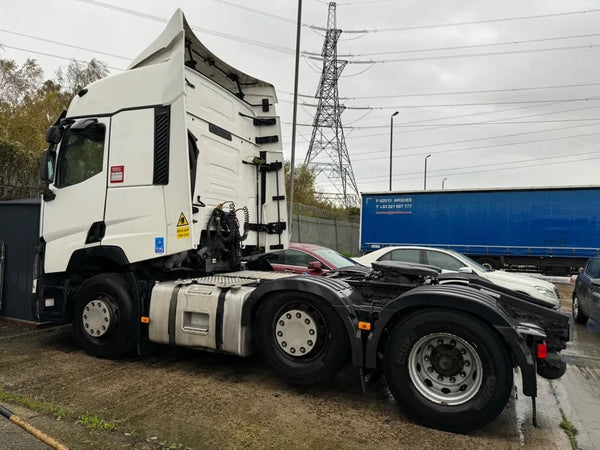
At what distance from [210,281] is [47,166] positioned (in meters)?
2.59

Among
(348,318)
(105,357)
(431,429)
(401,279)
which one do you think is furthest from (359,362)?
(105,357)

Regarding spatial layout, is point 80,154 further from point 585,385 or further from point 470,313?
point 585,385

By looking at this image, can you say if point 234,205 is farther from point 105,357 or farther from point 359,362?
point 359,362

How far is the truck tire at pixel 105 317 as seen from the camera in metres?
5.25

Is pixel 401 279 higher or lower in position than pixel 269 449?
higher

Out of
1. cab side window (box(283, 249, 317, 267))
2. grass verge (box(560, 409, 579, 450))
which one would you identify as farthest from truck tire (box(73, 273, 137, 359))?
grass verge (box(560, 409, 579, 450))

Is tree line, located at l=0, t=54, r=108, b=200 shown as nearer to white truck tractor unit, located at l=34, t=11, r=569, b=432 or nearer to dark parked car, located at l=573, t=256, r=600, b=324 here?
white truck tractor unit, located at l=34, t=11, r=569, b=432

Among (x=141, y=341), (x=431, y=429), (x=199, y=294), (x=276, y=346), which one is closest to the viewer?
(x=431, y=429)

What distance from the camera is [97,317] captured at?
536 centimetres

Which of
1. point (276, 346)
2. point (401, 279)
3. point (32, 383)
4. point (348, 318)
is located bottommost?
point (32, 383)

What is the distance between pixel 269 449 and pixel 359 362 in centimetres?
115

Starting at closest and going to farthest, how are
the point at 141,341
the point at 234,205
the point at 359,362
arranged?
the point at 359,362 < the point at 141,341 < the point at 234,205

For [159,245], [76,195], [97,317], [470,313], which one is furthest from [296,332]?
[76,195]

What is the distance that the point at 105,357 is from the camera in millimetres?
5340
